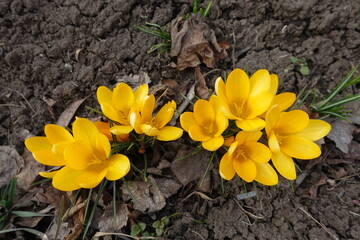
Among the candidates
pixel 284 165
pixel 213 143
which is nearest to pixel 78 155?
pixel 213 143

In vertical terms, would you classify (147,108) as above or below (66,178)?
above

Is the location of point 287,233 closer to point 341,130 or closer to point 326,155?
point 326,155

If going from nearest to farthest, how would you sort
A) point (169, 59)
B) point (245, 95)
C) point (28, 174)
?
point (245, 95) < point (28, 174) < point (169, 59)

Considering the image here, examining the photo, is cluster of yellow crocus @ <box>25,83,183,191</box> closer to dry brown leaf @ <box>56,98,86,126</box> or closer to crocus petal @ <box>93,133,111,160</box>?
crocus petal @ <box>93,133,111,160</box>

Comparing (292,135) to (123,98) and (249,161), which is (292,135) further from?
(123,98)

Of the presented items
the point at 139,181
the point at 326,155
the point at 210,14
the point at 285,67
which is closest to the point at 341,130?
the point at 326,155

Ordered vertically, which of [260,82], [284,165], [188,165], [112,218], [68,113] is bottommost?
[112,218]

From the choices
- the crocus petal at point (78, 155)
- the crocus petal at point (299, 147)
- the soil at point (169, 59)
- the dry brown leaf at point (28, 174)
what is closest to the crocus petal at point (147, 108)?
the crocus petal at point (78, 155)
